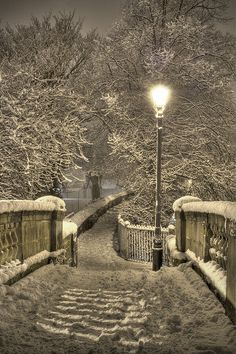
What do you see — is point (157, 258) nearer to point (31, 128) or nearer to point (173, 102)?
point (31, 128)

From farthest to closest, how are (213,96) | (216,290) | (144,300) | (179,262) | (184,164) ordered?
(213,96)
(184,164)
(179,262)
(144,300)
(216,290)

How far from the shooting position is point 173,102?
1823 centimetres

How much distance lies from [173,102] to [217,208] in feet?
41.7

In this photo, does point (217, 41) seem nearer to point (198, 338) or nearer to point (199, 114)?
point (199, 114)

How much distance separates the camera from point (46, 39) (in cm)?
2244

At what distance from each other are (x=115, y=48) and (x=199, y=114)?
16.2 ft

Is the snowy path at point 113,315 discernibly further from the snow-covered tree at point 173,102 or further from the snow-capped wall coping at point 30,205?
the snow-covered tree at point 173,102

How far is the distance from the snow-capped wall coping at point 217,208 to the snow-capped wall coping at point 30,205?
3341 mm

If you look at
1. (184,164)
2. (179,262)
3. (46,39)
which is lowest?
(179,262)

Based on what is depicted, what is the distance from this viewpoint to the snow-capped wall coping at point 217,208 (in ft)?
16.8

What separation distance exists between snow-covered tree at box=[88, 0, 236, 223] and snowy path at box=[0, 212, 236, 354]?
31.5 feet

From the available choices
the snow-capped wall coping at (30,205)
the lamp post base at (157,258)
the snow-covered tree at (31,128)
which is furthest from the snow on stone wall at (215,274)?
Result: the snow-covered tree at (31,128)

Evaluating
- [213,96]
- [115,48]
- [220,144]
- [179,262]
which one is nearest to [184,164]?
[220,144]

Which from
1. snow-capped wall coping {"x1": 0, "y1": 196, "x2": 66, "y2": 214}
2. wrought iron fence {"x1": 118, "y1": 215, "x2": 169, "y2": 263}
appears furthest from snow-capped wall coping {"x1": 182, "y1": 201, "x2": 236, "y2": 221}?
wrought iron fence {"x1": 118, "y1": 215, "x2": 169, "y2": 263}
